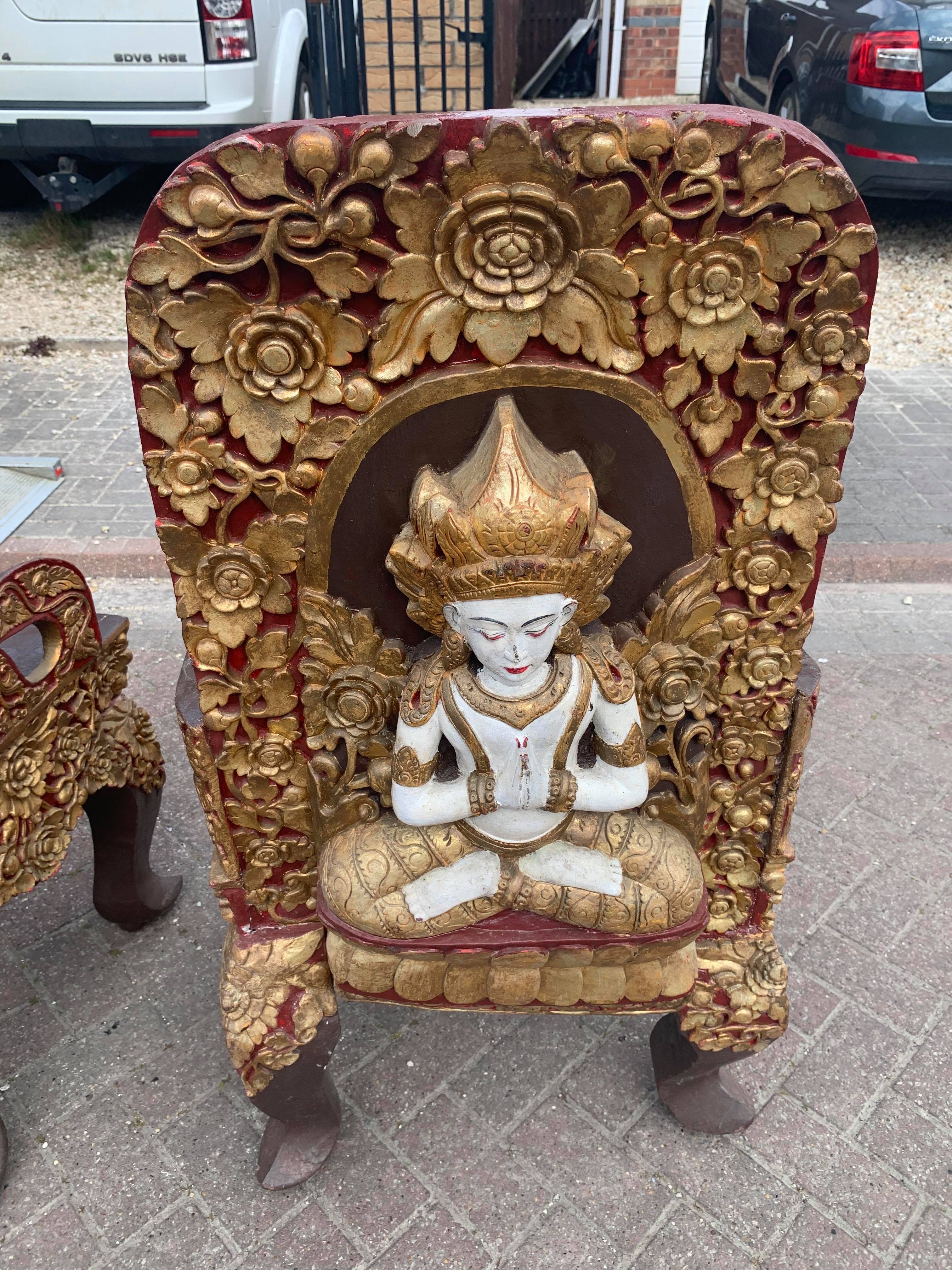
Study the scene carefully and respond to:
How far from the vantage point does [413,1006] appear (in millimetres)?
1886

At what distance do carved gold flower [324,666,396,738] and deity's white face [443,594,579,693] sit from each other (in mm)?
214

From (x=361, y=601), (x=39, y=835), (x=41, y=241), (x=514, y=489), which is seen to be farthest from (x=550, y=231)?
(x=41, y=241)

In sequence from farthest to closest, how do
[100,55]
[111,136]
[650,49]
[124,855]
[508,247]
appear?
[650,49]
[111,136]
[100,55]
[124,855]
[508,247]

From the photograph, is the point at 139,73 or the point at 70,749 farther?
the point at 139,73

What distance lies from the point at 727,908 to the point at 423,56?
316 inches

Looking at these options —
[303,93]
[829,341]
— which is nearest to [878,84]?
[303,93]

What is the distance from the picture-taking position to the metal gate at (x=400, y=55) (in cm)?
712

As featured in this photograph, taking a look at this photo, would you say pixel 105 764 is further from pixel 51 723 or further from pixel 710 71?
pixel 710 71

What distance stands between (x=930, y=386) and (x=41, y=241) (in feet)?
22.4

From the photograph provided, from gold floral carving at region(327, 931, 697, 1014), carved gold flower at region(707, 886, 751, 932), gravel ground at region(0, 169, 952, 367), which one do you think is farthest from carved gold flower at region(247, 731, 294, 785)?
gravel ground at region(0, 169, 952, 367)

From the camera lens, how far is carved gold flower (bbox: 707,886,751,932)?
6.74 ft

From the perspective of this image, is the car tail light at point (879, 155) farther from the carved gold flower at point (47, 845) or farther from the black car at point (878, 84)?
the carved gold flower at point (47, 845)

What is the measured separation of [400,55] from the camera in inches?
307

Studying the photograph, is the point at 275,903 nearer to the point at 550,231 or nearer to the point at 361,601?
the point at 361,601
